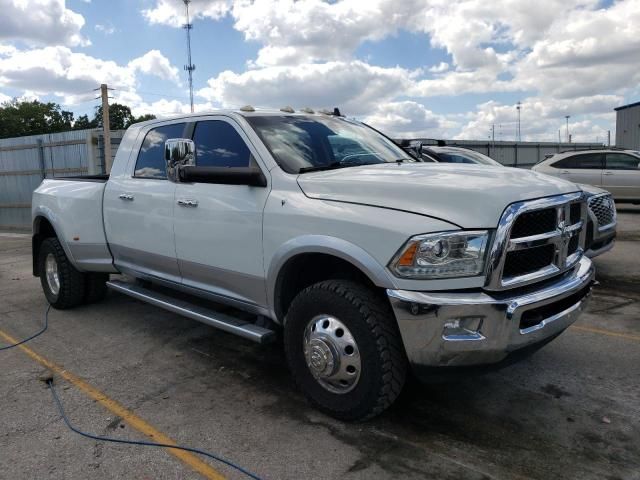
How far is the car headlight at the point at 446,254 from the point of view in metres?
2.80

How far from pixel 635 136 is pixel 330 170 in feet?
136

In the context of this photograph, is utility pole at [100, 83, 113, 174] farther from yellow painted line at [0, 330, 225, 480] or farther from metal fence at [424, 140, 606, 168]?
metal fence at [424, 140, 606, 168]

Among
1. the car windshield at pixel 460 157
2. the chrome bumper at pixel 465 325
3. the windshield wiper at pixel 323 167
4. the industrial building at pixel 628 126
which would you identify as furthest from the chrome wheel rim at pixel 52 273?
the industrial building at pixel 628 126

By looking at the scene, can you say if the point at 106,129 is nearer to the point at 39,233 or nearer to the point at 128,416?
the point at 39,233

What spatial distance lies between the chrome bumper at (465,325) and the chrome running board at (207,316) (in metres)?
1.13

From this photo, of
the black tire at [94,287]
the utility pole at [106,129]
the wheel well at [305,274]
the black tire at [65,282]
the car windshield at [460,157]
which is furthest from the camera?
the utility pole at [106,129]

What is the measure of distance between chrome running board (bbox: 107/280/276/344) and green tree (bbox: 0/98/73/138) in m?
73.0

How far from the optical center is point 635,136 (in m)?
38.3

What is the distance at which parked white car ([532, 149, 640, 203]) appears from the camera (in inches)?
533

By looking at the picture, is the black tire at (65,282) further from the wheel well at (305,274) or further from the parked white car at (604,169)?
the parked white car at (604,169)

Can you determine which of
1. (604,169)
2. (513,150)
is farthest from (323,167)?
(513,150)

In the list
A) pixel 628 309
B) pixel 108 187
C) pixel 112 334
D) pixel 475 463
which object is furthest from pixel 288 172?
pixel 628 309

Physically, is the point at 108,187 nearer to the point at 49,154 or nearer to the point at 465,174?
the point at 465,174

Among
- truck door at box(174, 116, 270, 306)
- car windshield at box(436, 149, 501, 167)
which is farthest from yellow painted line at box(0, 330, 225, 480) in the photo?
car windshield at box(436, 149, 501, 167)
